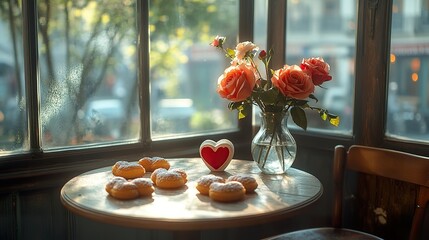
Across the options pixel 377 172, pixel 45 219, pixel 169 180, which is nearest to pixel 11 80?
pixel 45 219

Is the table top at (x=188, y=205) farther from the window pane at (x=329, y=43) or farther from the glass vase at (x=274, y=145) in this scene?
the window pane at (x=329, y=43)

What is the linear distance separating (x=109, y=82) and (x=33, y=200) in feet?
2.14

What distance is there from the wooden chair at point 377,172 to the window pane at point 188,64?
925 mm

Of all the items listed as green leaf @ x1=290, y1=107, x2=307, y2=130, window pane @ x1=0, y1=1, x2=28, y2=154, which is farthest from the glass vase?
window pane @ x1=0, y1=1, x2=28, y2=154

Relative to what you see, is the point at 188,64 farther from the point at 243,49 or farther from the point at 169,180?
the point at 169,180

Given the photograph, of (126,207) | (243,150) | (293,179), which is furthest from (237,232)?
(126,207)

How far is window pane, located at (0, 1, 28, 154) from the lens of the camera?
1.95 m

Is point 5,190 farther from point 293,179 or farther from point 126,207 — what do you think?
point 293,179

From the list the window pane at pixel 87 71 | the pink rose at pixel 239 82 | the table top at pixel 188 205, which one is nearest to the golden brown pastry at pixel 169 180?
the table top at pixel 188 205

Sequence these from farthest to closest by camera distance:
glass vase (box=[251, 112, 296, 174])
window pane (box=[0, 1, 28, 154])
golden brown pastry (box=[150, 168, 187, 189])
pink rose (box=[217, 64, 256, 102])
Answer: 1. window pane (box=[0, 1, 28, 154])
2. glass vase (box=[251, 112, 296, 174])
3. pink rose (box=[217, 64, 256, 102])
4. golden brown pastry (box=[150, 168, 187, 189])

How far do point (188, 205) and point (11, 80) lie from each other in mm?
1054

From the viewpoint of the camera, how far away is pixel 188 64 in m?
2.55

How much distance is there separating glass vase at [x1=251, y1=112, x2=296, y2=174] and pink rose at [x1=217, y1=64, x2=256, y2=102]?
155 mm

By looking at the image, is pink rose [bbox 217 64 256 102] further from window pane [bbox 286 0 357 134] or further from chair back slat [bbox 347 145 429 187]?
window pane [bbox 286 0 357 134]
